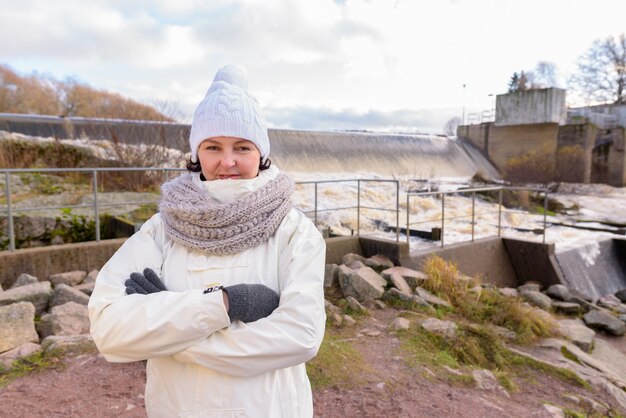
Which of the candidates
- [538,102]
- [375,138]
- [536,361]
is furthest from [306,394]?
[538,102]

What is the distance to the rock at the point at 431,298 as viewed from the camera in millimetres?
5777

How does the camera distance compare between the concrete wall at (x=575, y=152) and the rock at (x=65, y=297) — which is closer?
the rock at (x=65, y=297)

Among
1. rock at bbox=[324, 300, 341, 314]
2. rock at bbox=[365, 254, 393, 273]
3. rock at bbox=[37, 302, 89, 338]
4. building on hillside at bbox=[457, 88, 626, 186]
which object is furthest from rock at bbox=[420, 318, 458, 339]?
building on hillside at bbox=[457, 88, 626, 186]

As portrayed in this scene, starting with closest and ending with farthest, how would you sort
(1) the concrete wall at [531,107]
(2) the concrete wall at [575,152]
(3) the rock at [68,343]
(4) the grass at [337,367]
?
1. (4) the grass at [337,367]
2. (3) the rock at [68,343]
3. (2) the concrete wall at [575,152]
4. (1) the concrete wall at [531,107]

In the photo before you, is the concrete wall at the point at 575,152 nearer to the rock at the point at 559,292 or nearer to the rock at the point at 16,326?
the rock at the point at 559,292

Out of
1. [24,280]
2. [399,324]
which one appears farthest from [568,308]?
[24,280]

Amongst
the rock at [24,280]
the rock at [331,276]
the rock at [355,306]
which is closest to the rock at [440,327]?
the rock at [355,306]

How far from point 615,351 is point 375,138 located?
1606cm

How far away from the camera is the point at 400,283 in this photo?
6.06 metres

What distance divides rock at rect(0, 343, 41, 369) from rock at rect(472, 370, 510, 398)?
140 inches

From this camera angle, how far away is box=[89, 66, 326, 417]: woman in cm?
139

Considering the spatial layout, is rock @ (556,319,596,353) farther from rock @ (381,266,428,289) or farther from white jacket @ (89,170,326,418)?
white jacket @ (89,170,326,418)

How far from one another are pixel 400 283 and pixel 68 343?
150 inches

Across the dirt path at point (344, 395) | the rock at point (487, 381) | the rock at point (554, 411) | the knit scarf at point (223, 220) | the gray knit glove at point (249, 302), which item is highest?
the knit scarf at point (223, 220)
